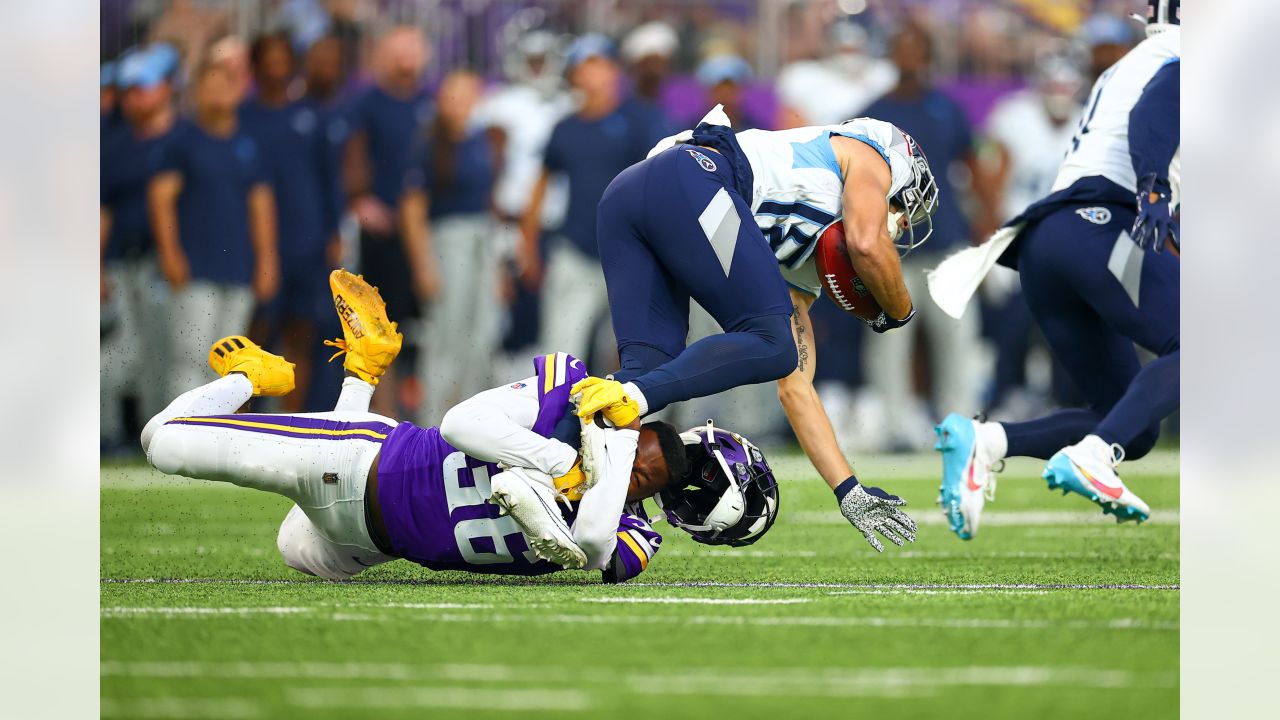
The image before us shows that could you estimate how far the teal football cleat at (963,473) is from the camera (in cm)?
329

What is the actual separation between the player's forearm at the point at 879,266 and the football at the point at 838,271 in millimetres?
34

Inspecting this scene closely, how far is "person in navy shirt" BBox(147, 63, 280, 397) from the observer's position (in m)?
6.01

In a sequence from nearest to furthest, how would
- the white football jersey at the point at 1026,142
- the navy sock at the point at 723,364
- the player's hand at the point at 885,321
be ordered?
1. the navy sock at the point at 723,364
2. the player's hand at the point at 885,321
3. the white football jersey at the point at 1026,142

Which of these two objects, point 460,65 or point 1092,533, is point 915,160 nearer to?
point 1092,533

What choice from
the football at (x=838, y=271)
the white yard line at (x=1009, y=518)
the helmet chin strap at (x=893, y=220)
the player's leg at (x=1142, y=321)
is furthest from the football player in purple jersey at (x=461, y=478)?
the white yard line at (x=1009, y=518)

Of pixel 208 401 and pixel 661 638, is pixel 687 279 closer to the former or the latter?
pixel 661 638

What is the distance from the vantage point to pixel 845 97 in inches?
260

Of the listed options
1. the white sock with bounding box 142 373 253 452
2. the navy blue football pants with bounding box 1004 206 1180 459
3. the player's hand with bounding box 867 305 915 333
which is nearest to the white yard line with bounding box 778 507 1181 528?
the navy blue football pants with bounding box 1004 206 1180 459

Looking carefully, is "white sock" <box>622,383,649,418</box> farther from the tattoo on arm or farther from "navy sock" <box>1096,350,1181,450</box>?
"navy sock" <box>1096,350,1181,450</box>

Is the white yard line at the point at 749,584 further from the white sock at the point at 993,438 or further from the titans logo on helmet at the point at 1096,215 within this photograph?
the titans logo on helmet at the point at 1096,215

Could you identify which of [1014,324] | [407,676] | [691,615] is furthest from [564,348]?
[407,676]

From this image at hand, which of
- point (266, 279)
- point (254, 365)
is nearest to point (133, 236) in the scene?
point (266, 279)

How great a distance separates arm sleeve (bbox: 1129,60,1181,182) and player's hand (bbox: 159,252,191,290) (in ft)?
12.7
